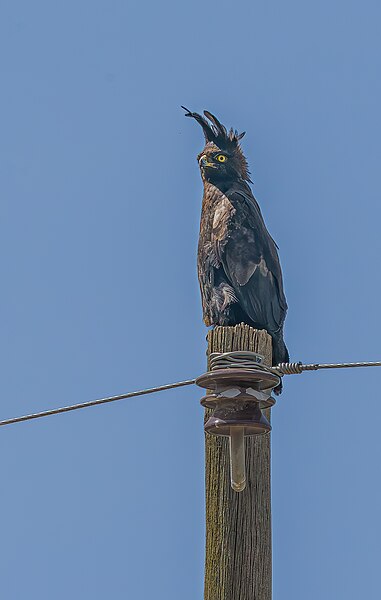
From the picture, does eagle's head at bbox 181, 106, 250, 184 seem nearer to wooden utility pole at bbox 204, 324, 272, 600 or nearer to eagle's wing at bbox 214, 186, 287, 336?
eagle's wing at bbox 214, 186, 287, 336

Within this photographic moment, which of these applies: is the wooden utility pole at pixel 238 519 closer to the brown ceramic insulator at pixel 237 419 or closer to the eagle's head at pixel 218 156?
the brown ceramic insulator at pixel 237 419

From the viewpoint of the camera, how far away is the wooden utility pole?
11.6 ft

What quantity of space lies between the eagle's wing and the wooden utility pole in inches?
A: 46.9

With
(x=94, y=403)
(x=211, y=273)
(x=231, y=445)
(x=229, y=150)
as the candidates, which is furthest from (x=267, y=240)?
(x=231, y=445)

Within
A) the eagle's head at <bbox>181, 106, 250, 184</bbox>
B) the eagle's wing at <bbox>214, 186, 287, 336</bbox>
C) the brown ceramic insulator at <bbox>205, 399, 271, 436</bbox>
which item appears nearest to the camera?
the brown ceramic insulator at <bbox>205, 399, 271, 436</bbox>

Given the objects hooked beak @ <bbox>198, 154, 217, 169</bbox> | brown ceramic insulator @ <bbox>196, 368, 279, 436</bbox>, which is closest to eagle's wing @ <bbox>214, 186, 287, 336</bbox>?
hooked beak @ <bbox>198, 154, 217, 169</bbox>

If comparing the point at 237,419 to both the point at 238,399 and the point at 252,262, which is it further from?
the point at 252,262

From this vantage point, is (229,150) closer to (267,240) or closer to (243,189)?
(243,189)

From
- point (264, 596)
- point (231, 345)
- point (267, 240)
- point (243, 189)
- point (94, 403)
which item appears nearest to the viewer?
point (264, 596)

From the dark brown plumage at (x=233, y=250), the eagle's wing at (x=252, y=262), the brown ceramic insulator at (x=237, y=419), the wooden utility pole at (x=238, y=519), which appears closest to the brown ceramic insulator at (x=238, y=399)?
the brown ceramic insulator at (x=237, y=419)

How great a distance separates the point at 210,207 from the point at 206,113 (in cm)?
56

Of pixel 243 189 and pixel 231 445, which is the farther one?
pixel 243 189

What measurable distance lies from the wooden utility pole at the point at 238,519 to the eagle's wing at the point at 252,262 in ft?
3.91

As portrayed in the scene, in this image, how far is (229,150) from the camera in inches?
247
